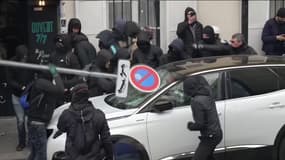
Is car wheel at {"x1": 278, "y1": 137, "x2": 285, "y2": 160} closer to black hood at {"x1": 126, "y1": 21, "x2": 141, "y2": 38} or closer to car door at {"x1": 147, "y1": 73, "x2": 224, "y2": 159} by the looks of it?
car door at {"x1": 147, "y1": 73, "x2": 224, "y2": 159}

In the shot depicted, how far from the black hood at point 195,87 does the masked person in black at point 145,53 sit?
93.8 inches

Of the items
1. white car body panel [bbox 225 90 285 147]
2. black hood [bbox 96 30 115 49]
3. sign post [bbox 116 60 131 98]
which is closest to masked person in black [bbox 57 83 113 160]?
sign post [bbox 116 60 131 98]

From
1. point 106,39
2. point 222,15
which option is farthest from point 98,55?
point 222,15

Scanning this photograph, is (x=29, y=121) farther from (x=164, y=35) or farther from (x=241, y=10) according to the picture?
(x=241, y=10)

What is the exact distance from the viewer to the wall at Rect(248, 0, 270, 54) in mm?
11836

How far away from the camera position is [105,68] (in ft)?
27.9

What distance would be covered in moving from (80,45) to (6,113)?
273cm

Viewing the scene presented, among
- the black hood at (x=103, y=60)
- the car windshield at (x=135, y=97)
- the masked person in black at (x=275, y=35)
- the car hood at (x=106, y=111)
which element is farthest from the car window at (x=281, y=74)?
the masked person in black at (x=275, y=35)

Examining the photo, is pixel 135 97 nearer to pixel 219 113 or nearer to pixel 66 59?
pixel 219 113

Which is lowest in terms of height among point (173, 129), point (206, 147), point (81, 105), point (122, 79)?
point (206, 147)

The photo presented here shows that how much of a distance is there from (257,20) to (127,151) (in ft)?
18.4

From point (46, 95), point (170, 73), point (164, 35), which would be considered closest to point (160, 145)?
point (170, 73)

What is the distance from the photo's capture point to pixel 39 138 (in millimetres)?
7535

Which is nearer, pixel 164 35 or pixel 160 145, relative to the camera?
pixel 160 145
